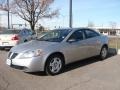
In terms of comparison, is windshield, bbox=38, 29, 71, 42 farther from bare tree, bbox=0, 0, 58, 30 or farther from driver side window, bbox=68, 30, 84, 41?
bare tree, bbox=0, 0, 58, 30

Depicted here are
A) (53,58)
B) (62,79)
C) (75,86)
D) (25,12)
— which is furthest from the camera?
(25,12)

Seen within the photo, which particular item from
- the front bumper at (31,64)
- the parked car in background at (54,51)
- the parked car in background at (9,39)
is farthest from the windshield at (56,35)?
the parked car in background at (9,39)

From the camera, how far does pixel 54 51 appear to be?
7.72m

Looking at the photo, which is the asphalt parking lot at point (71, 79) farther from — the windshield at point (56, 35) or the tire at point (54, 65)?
the windshield at point (56, 35)

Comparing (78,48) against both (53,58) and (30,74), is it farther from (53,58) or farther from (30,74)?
(30,74)

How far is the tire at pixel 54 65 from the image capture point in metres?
7.61

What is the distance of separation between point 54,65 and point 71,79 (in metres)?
0.84

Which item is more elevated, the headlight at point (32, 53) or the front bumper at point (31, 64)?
the headlight at point (32, 53)

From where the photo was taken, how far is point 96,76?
24.7 feet

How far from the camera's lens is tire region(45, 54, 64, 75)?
7.61 metres

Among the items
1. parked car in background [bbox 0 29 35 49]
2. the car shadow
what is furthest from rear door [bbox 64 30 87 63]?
parked car in background [bbox 0 29 35 49]

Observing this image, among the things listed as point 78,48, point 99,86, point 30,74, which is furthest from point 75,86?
point 78,48

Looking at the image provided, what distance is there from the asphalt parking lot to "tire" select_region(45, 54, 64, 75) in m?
0.18

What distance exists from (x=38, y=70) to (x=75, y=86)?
1495mm
